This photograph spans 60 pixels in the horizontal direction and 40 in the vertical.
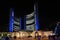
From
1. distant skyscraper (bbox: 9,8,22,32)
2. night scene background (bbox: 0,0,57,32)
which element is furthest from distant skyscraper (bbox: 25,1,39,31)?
distant skyscraper (bbox: 9,8,22,32)

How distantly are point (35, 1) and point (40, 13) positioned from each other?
1.21ft

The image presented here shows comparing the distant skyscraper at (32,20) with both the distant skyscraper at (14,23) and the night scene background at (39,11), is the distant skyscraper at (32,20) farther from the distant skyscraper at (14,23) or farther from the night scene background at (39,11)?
the distant skyscraper at (14,23)

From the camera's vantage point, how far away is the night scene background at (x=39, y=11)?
413cm

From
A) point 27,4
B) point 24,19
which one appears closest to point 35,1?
point 27,4

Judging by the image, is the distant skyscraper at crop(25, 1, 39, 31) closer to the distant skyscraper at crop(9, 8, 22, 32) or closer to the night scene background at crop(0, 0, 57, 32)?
the night scene background at crop(0, 0, 57, 32)

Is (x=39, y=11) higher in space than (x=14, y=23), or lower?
higher

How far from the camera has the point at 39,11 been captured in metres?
4.18

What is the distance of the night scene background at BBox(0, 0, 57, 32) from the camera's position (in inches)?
163

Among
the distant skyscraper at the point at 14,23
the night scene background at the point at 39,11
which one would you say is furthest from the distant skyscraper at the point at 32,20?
the distant skyscraper at the point at 14,23

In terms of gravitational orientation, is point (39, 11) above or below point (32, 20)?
above

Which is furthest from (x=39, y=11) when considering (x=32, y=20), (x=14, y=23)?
(x=14, y=23)

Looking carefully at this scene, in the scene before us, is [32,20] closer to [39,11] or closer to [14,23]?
[39,11]

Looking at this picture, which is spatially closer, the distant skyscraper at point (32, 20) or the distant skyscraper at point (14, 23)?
the distant skyscraper at point (32, 20)

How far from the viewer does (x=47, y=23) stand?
13.5ft
